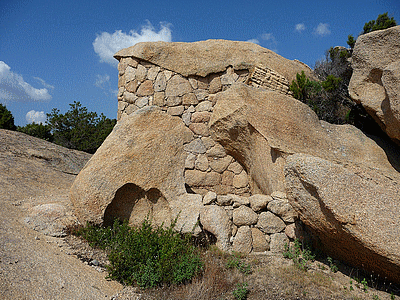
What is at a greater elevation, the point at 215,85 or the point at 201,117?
the point at 215,85

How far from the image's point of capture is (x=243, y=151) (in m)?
6.85

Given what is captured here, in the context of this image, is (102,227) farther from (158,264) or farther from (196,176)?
(196,176)

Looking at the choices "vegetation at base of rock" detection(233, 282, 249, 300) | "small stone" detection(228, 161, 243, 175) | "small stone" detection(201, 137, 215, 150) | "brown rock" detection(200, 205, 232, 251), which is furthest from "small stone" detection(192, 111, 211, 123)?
"vegetation at base of rock" detection(233, 282, 249, 300)

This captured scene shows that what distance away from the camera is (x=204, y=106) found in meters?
7.37

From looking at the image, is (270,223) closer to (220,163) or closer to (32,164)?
(220,163)

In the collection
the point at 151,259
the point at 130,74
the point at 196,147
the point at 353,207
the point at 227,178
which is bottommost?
the point at 151,259

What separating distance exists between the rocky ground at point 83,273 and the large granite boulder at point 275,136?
181 centimetres

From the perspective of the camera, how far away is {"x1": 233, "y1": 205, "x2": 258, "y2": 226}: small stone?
19.3ft

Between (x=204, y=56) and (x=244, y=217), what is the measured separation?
3.96 m

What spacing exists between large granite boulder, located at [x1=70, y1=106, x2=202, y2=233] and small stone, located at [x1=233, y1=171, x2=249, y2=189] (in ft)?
4.24

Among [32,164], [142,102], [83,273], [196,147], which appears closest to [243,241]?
[196,147]

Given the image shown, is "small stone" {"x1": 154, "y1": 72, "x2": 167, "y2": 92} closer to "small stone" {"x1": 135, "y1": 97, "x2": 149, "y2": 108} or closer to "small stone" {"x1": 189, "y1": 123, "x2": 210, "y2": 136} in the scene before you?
"small stone" {"x1": 135, "y1": 97, "x2": 149, "y2": 108}

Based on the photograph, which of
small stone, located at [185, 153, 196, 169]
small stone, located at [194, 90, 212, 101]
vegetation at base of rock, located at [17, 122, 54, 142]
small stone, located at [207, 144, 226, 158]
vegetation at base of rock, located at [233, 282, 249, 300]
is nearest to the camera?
→ vegetation at base of rock, located at [233, 282, 249, 300]

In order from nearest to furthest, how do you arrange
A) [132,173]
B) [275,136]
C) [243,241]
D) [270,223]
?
1. [243,241]
2. [270,223]
3. [275,136]
4. [132,173]
